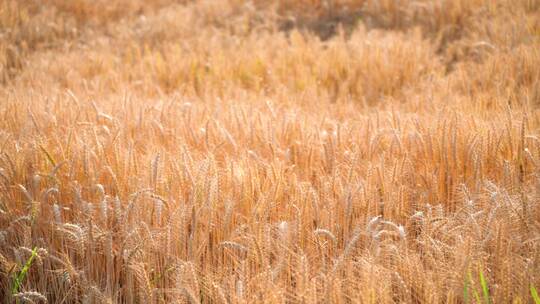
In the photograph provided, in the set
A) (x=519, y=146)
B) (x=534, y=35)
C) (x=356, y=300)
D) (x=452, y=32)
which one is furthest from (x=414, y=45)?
(x=356, y=300)

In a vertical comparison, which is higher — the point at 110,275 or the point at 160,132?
the point at 160,132

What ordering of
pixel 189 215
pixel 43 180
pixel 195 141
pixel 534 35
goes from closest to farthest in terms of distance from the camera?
pixel 189 215, pixel 43 180, pixel 195 141, pixel 534 35

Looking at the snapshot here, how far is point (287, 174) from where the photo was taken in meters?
2.24

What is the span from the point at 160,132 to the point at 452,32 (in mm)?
3581

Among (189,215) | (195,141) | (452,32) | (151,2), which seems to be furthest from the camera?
(151,2)

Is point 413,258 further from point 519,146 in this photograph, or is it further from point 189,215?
point 519,146

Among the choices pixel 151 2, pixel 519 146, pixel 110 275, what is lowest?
pixel 110 275

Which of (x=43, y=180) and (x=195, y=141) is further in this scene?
(x=195, y=141)

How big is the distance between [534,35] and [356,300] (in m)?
3.66

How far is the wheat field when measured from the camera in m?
1.49

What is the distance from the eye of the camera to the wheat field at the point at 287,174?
1.49m

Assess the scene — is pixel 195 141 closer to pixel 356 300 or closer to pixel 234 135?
pixel 234 135

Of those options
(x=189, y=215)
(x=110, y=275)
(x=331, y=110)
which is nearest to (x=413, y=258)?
(x=189, y=215)

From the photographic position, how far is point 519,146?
7.09 ft
